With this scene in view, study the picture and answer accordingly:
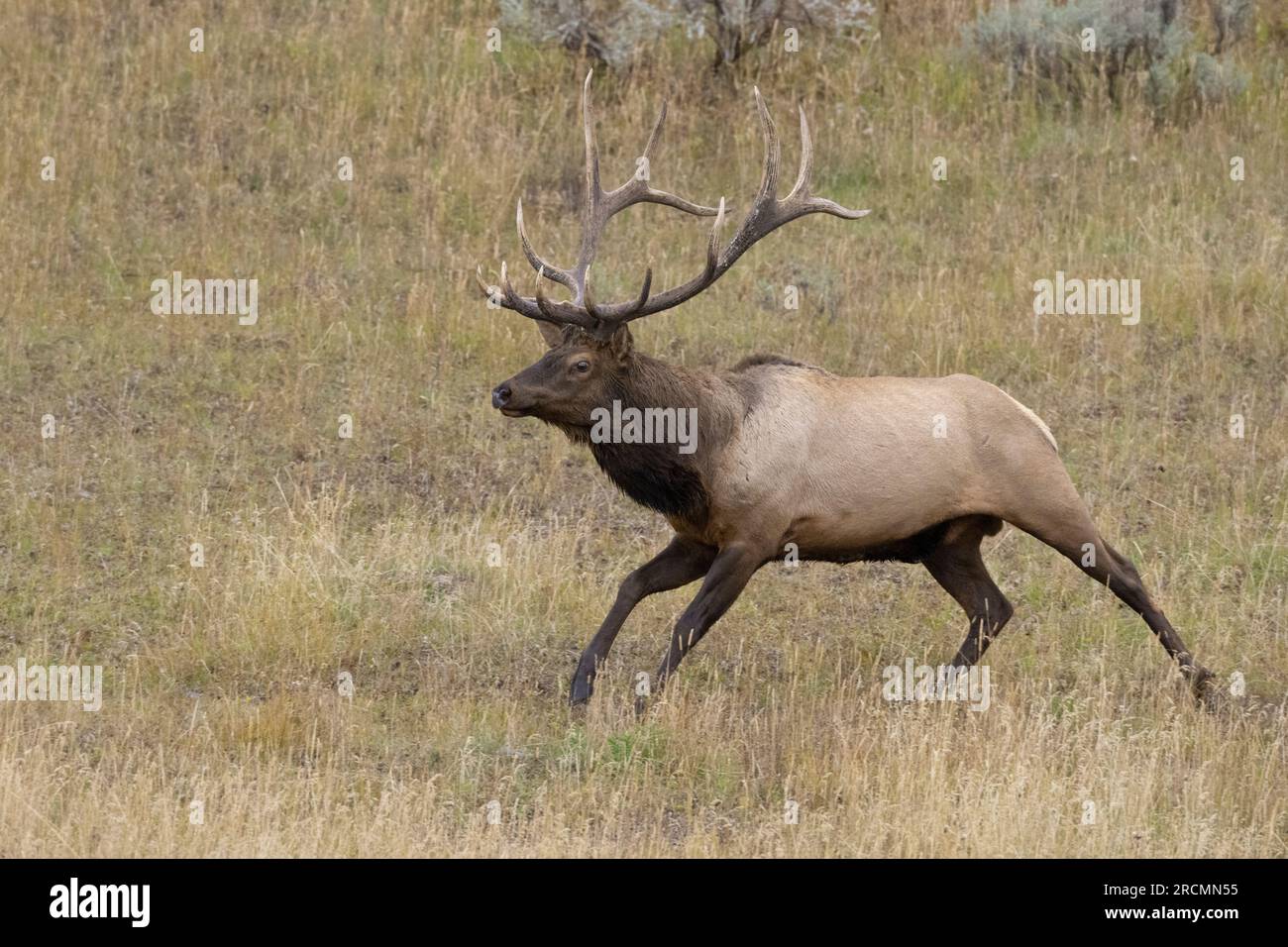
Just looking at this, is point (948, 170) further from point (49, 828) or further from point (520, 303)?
point (49, 828)

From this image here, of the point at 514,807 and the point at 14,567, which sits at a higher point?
the point at 14,567

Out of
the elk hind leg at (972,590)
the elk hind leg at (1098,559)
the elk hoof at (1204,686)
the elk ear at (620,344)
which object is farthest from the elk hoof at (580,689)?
the elk hoof at (1204,686)

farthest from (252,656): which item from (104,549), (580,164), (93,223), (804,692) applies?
(580,164)

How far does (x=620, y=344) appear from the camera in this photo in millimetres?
9172

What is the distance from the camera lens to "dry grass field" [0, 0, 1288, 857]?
25.3 ft

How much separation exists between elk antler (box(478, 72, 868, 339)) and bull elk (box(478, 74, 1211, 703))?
0.05 feet

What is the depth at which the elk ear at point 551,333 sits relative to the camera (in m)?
9.29

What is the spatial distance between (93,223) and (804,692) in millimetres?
7311

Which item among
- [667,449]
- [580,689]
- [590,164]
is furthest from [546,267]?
[580,689]

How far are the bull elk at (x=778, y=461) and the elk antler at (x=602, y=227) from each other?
0.01m

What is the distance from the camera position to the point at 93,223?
14.1 m

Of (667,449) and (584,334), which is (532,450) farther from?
(667,449)

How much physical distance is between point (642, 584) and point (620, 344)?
1129 mm

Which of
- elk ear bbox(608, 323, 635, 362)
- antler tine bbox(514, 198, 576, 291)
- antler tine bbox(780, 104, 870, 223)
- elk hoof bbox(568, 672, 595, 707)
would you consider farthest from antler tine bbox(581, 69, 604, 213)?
elk hoof bbox(568, 672, 595, 707)
